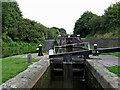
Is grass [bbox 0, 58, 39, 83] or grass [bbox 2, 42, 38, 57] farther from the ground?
grass [bbox 2, 42, 38, 57]

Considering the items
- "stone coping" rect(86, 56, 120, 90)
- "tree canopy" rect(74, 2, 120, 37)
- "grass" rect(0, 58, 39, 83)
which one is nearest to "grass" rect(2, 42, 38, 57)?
"grass" rect(0, 58, 39, 83)

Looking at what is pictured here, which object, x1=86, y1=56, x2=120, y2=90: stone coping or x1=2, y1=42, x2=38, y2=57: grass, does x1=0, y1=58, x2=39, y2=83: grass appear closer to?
x1=86, y1=56, x2=120, y2=90: stone coping

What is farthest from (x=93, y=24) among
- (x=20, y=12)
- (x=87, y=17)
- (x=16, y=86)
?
(x=16, y=86)

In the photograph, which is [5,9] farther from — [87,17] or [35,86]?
[87,17]

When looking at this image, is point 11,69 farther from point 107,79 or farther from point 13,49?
point 13,49

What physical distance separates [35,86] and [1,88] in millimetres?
1441

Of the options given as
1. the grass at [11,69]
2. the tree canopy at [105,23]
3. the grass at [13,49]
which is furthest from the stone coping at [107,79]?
the tree canopy at [105,23]

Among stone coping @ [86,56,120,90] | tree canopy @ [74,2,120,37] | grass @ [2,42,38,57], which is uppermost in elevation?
tree canopy @ [74,2,120,37]

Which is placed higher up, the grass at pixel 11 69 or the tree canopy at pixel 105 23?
the tree canopy at pixel 105 23

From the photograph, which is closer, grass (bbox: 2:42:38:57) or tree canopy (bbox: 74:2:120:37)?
grass (bbox: 2:42:38:57)

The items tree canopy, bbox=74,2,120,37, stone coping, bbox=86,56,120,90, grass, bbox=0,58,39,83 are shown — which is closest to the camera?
stone coping, bbox=86,56,120,90

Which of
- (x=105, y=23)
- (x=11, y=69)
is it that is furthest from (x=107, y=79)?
(x=105, y=23)

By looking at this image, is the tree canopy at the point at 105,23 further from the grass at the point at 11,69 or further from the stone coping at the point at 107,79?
the grass at the point at 11,69

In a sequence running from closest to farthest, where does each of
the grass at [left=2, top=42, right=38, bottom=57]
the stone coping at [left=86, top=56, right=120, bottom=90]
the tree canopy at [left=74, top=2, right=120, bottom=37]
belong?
the stone coping at [left=86, top=56, right=120, bottom=90] → the grass at [left=2, top=42, right=38, bottom=57] → the tree canopy at [left=74, top=2, right=120, bottom=37]
